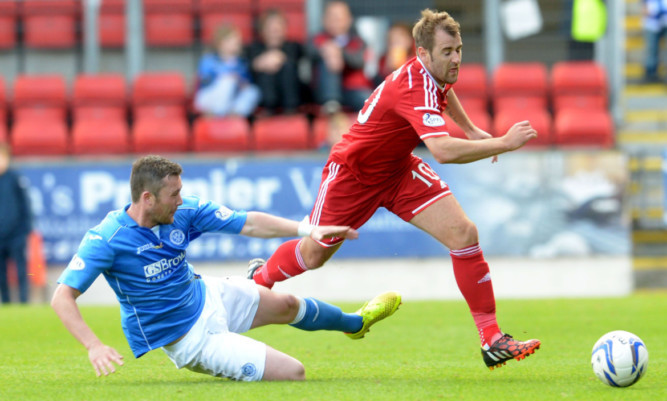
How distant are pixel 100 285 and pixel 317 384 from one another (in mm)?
8114

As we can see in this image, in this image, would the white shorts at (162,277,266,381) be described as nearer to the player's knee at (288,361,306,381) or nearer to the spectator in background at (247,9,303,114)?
the player's knee at (288,361,306,381)

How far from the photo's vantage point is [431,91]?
6.31 meters

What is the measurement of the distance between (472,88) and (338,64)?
2.02 m

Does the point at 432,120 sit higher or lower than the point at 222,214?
higher

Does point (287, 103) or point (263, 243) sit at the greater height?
point (287, 103)

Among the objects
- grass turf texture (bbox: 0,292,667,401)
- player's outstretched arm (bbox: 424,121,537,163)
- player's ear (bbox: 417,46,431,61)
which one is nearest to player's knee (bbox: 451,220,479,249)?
player's outstretched arm (bbox: 424,121,537,163)

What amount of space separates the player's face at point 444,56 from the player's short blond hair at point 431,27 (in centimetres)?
3

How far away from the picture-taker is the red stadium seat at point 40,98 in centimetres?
1432

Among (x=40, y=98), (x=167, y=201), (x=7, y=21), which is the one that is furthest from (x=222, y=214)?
(x=7, y=21)

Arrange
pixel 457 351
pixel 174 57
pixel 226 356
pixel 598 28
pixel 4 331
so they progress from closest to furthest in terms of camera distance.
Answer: pixel 226 356, pixel 457 351, pixel 4 331, pixel 598 28, pixel 174 57

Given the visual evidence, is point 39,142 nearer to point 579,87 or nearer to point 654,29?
point 579,87

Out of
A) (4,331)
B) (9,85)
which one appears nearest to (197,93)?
(9,85)

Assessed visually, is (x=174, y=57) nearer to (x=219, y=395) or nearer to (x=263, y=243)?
(x=263, y=243)

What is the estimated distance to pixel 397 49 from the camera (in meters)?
13.8
